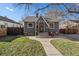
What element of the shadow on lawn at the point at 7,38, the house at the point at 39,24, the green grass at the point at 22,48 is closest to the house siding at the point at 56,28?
the house at the point at 39,24

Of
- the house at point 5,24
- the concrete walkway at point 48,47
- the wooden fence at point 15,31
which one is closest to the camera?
the concrete walkway at point 48,47

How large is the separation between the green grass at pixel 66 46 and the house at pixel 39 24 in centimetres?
27

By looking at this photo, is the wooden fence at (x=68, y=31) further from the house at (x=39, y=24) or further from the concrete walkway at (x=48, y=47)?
the concrete walkway at (x=48, y=47)

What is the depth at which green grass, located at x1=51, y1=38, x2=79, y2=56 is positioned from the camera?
5771 mm

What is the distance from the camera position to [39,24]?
595cm

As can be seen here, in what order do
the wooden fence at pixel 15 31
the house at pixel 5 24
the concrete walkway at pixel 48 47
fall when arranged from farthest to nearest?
the wooden fence at pixel 15 31 → the house at pixel 5 24 → the concrete walkway at pixel 48 47

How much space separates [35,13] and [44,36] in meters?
0.59

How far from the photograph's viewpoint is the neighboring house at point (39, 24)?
5.91 meters

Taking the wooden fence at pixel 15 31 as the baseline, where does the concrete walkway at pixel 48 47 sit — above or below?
below

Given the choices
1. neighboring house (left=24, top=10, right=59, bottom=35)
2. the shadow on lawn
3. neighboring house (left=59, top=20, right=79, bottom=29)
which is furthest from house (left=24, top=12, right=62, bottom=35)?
the shadow on lawn

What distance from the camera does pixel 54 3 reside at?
19.0 feet

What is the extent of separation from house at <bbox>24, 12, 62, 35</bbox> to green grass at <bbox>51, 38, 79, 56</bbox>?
0.88 feet

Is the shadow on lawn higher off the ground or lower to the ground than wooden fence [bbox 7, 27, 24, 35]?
lower

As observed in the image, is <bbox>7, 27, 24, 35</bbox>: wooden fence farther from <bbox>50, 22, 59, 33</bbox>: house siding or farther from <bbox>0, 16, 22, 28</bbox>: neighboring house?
<bbox>50, 22, 59, 33</bbox>: house siding
